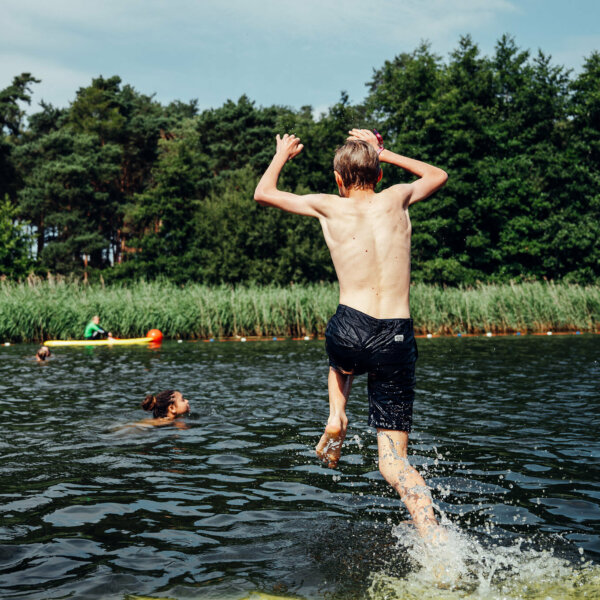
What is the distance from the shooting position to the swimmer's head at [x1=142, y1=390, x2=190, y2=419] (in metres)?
9.75

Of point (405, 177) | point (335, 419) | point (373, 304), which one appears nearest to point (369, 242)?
point (373, 304)

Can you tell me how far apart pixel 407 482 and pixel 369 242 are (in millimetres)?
1552

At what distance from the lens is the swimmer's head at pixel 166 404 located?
9.75 m

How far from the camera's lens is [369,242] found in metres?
4.52

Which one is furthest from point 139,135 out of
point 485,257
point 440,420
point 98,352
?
point 440,420

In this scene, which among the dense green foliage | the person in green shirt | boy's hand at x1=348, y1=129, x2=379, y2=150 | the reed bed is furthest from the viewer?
the dense green foliage

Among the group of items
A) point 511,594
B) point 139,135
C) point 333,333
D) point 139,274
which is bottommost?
point 511,594

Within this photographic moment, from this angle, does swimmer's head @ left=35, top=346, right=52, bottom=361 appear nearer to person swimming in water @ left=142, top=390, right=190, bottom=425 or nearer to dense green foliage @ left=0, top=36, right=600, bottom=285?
person swimming in water @ left=142, top=390, right=190, bottom=425

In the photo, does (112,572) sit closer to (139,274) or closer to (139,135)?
(139,274)

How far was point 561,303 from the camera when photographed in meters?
27.8

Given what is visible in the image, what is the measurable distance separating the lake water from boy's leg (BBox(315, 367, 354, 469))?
675 millimetres

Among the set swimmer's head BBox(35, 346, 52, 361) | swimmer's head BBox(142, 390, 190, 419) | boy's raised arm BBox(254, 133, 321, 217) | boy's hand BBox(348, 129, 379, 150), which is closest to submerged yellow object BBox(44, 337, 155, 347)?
swimmer's head BBox(35, 346, 52, 361)

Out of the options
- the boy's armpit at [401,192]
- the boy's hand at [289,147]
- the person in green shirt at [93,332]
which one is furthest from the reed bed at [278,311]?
the boy's armpit at [401,192]

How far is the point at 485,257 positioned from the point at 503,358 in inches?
1130
